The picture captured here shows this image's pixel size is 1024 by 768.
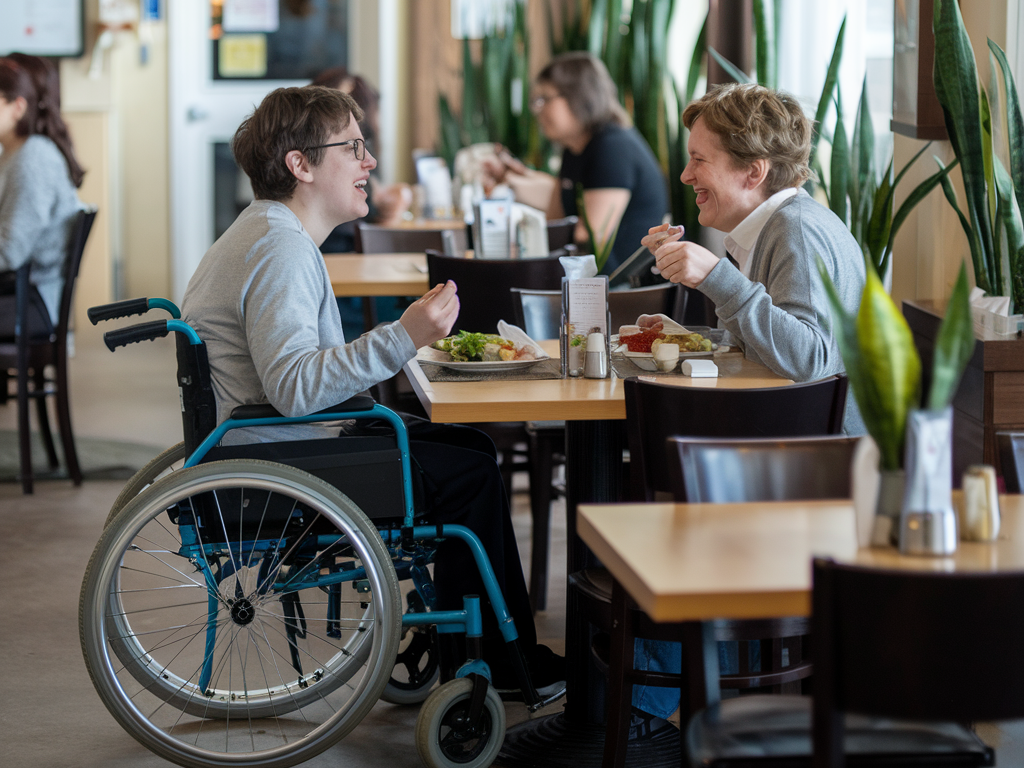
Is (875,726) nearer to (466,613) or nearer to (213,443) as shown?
(466,613)

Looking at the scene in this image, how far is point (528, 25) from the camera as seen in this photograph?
7.37 metres

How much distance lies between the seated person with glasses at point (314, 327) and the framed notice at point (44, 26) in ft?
19.5

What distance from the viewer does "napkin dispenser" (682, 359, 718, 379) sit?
7.44ft

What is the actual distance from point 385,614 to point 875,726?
81cm

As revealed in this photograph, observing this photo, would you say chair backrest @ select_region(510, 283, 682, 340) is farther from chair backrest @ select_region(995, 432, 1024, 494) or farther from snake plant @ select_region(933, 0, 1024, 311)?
chair backrest @ select_region(995, 432, 1024, 494)

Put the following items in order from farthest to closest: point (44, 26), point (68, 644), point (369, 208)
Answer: point (44, 26) < point (369, 208) < point (68, 644)

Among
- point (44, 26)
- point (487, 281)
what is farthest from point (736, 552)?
point (44, 26)

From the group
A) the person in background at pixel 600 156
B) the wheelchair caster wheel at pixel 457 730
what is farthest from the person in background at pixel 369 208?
the wheelchair caster wheel at pixel 457 730

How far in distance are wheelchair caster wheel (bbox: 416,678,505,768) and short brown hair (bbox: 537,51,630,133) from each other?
2.96 meters

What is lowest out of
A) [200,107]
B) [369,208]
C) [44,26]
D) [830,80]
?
[369,208]

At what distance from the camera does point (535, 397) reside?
2.07m

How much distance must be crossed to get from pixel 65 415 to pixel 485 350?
2.43m

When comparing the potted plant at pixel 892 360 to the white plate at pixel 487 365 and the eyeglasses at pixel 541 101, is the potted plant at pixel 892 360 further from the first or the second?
the eyeglasses at pixel 541 101

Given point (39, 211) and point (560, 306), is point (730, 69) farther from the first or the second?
point (39, 211)
